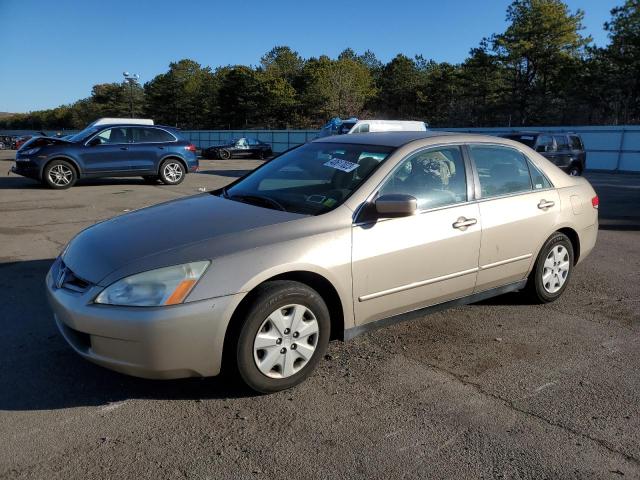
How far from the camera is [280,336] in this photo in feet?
10.6

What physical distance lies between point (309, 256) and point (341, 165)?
3.58ft

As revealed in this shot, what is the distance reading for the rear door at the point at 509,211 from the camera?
14.1 feet

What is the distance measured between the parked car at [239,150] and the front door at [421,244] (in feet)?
94.4

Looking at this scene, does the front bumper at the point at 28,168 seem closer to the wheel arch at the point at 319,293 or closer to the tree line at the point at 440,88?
the wheel arch at the point at 319,293

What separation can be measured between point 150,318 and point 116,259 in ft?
1.60

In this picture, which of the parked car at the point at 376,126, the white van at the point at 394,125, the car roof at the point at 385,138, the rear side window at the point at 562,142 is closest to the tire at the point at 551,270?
the car roof at the point at 385,138

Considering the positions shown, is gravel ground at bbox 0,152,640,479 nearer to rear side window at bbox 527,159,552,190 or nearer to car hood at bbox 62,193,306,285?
car hood at bbox 62,193,306,285

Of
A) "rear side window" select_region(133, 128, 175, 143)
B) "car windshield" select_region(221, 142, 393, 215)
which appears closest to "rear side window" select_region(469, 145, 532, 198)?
"car windshield" select_region(221, 142, 393, 215)

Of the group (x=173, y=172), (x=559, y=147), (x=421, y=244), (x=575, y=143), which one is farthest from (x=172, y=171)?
(x=575, y=143)

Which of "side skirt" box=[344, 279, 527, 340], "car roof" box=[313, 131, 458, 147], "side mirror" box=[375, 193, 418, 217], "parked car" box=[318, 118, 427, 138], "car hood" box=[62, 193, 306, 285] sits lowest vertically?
"side skirt" box=[344, 279, 527, 340]

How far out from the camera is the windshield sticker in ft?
13.2

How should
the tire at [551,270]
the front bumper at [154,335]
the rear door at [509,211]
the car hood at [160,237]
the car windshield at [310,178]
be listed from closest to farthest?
the front bumper at [154,335], the car hood at [160,237], the car windshield at [310,178], the rear door at [509,211], the tire at [551,270]

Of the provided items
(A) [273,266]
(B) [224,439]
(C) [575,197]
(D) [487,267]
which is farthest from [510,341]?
(B) [224,439]

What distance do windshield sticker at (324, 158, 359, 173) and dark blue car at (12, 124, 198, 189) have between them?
442 inches
